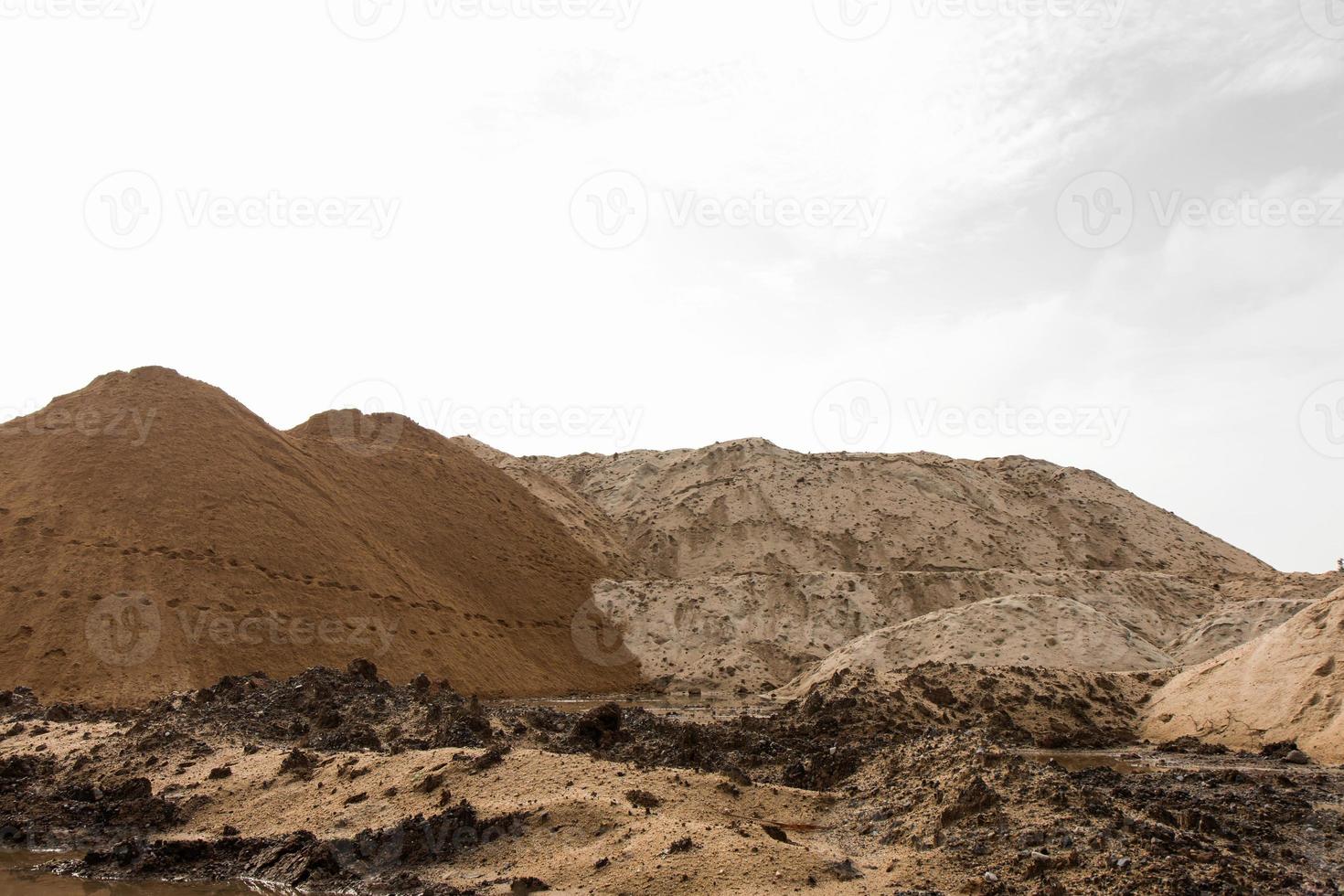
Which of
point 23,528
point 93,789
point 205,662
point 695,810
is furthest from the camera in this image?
point 23,528

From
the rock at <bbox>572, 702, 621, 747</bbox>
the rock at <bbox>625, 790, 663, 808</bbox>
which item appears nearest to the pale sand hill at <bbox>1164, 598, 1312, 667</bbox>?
the rock at <bbox>572, 702, 621, 747</bbox>

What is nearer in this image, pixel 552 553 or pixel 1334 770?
pixel 1334 770

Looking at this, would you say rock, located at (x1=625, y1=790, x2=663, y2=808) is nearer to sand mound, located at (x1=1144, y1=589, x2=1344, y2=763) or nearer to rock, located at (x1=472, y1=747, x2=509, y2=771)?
rock, located at (x1=472, y1=747, x2=509, y2=771)

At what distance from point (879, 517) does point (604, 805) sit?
126ft

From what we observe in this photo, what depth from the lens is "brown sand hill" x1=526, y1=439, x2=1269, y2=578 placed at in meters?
44.4

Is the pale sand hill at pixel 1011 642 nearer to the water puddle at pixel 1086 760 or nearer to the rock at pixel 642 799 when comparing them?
the water puddle at pixel 1086 760

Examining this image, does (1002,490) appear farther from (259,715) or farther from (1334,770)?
(259,715)

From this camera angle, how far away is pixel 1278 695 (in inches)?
679

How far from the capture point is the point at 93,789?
1313cm

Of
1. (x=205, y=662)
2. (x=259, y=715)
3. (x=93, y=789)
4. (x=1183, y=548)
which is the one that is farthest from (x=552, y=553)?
(x=1183, y=548)

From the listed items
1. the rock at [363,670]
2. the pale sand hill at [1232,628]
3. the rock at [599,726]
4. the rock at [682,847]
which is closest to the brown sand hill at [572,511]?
the rock at [363,670]

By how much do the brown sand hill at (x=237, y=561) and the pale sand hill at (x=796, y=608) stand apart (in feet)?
7.56

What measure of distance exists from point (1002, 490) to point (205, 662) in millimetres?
41299

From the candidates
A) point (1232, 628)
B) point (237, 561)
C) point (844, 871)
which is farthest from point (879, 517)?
point (844, 871)
